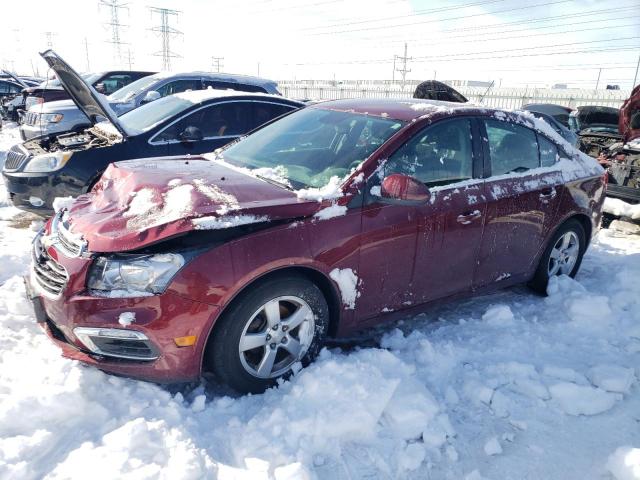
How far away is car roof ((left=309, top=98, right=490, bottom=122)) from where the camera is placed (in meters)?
3.34

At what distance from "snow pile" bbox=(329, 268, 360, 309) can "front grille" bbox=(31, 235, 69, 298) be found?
1.45 meters

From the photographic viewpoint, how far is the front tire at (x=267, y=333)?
254 centimetres

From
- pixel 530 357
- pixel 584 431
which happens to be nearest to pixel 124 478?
pixel 584 431

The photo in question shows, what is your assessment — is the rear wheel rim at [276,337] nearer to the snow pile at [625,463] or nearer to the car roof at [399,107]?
the car roof at [399,107]

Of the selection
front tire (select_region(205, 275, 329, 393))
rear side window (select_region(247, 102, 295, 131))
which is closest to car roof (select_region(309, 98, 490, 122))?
front tire (select_region(205, 275, 329, 393))

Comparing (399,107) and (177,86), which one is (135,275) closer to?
(399,107)

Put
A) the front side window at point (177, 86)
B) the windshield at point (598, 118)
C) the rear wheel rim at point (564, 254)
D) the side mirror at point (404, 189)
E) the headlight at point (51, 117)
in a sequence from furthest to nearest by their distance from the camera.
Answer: the windshield at point (598, 118)
the front side window at point (177, 86)
the headlight at point (51, 117)
the rear wheel rim at point (564, 254)
the side mirror at point (404, 189)

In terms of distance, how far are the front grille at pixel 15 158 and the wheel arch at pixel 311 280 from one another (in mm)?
4016

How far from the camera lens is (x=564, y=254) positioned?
439 centimetres

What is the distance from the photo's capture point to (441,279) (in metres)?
3.34

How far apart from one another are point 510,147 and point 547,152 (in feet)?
1.61

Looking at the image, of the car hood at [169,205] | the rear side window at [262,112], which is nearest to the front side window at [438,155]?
the car hood at [169,205]

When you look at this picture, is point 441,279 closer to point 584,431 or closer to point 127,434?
point 584,431

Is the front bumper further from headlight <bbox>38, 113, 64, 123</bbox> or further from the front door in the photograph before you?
headlight <bbox>38, 113, 64, 123</bbox>
